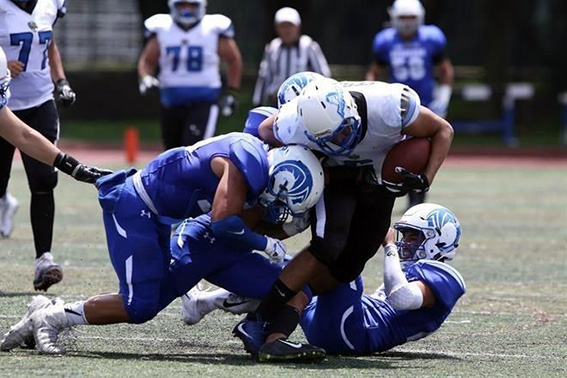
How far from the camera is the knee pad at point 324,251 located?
530 cm

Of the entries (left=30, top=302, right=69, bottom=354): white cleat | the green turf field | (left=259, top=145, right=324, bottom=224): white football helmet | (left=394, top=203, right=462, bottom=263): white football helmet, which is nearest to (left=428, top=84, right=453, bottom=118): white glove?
the green turf field

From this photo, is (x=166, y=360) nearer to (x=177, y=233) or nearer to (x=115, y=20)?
(x=177, y=233)

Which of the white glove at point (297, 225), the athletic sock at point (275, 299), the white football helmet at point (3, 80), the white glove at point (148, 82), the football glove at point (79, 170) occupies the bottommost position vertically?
the white glove at point (148, 82)

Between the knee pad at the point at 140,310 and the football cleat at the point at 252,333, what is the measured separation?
1.15ft

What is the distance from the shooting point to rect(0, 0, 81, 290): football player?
23.7ft

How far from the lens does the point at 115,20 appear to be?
31656mm

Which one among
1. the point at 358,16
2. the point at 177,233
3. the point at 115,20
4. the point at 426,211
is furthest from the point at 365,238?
the point at 115,20

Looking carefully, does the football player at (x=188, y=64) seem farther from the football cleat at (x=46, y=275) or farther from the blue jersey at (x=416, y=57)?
the football cleat at (x=46, y=275)

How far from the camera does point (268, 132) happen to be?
5512 mm

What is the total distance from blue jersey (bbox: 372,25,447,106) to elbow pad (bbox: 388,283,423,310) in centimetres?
639

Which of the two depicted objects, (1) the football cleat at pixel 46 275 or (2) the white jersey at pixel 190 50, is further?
(2) the white jersey at pixel 190 50

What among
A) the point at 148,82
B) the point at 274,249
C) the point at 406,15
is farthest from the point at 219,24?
the point at 274,249

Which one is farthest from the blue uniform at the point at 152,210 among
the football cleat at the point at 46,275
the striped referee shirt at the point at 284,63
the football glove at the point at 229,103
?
the striped referee shirt at the point at 284,63

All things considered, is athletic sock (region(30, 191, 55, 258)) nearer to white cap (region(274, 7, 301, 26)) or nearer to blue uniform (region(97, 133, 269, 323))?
blue uniform (region(97, 133, 269, 323))
